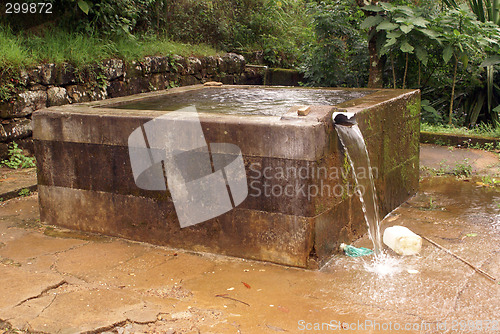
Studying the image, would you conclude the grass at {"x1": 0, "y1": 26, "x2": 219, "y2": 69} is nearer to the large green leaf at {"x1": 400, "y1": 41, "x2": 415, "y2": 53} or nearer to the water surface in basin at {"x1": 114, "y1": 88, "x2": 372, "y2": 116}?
the water surface in basin at {"x1": 114, "y1": 88, "x2": 372, "y2": 116}

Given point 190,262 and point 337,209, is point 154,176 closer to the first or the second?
point 190,262

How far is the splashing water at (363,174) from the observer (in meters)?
Result: 3.56

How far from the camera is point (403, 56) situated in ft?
25.8

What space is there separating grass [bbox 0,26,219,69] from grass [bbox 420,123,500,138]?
4107 millimetres

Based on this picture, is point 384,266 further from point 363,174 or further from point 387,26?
point 387,26

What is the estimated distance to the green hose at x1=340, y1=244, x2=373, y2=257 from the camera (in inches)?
139

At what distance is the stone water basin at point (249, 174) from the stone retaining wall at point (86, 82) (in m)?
1.56

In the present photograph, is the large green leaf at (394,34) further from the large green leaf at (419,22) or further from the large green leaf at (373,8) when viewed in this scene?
the large green leaf at (373,8)

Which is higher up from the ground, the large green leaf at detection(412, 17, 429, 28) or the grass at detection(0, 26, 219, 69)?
the large green leaf at detection(412, 17, 429, 28)

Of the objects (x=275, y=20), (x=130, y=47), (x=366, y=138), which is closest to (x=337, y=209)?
(x=366, y=138)

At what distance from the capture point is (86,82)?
20.6 feet

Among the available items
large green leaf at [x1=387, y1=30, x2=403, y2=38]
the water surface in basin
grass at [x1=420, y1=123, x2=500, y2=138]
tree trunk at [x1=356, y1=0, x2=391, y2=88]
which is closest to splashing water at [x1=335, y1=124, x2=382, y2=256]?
the water surface in basin

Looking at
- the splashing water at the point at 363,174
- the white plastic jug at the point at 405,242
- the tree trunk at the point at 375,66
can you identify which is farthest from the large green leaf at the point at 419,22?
the white plastic jug at the point at 405,242

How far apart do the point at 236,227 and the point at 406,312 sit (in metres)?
1.26
